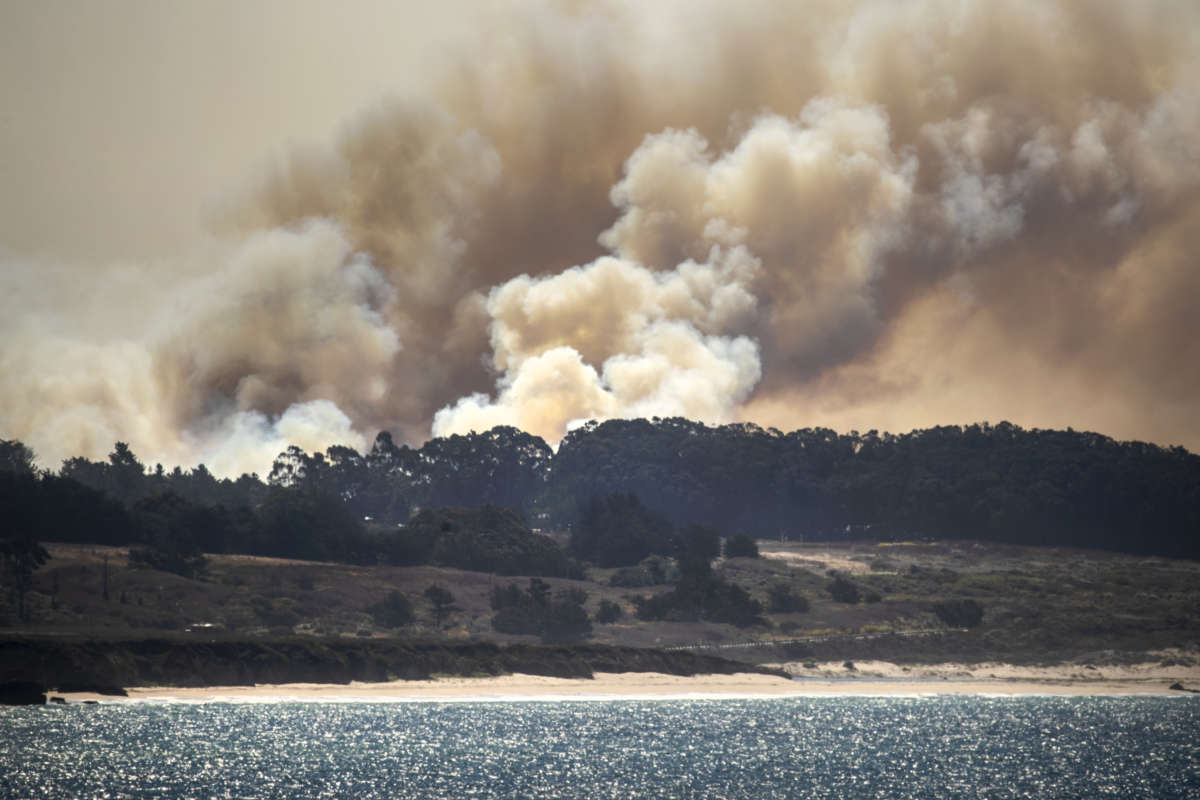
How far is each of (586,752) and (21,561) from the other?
76.9 metres

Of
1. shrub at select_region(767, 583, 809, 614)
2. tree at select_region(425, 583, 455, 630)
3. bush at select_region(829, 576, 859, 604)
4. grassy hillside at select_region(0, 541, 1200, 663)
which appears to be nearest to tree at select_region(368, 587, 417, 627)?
grassy hillside at select_region(0, 541, 1200, 663)

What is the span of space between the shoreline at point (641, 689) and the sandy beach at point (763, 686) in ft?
0.29

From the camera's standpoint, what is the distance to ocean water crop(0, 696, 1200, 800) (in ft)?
222

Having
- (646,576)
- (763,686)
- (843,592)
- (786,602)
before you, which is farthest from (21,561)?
(843,592)

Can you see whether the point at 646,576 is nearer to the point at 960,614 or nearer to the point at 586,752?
the point at 960,614

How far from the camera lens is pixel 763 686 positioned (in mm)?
135250

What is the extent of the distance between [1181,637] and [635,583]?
236 feet

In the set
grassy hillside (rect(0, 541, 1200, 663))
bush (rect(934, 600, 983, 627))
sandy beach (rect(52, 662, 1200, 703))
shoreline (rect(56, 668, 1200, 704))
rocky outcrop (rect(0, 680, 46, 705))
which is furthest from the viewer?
bush (rect(934, 600, 983, 627))

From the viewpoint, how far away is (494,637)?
489ft

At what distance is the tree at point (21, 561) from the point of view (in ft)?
428

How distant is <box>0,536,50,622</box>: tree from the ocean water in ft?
103

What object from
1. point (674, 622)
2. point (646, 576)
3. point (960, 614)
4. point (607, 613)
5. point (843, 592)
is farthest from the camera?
point (646, 576)

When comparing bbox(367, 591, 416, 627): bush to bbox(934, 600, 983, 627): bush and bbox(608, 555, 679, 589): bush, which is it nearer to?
bbox(608, 555, 679, 589): bush

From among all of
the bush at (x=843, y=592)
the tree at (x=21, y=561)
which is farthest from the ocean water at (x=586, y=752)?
the bush at (x=843, y=592)
